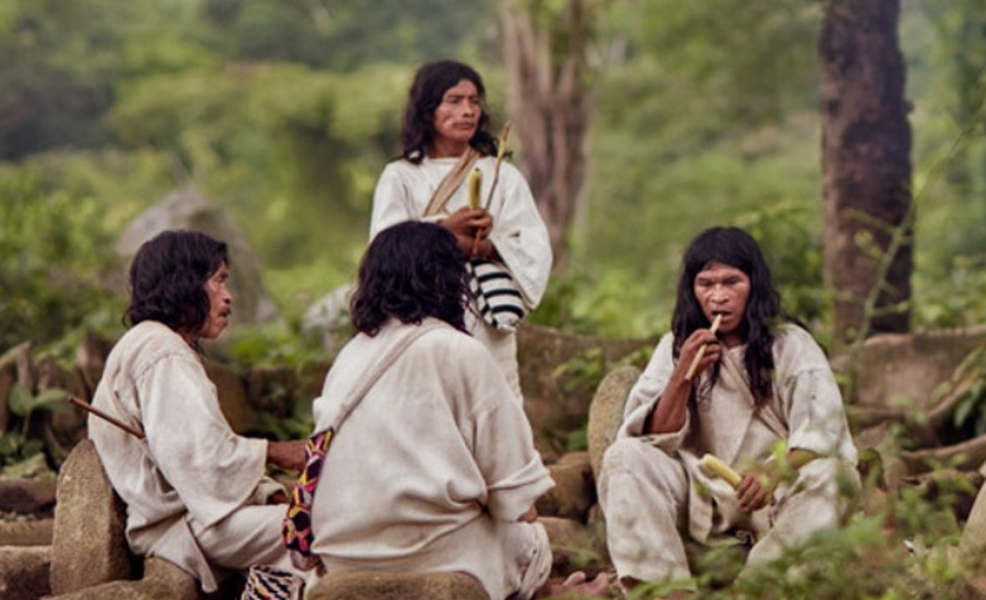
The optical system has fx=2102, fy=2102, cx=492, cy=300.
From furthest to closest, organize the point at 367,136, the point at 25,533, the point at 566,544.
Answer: the point at 367,136 < the point at 25,533 < the point at 566,544

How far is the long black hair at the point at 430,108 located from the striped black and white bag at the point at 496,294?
1.67 ft

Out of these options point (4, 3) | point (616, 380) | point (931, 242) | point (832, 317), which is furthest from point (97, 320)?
point (4, 3)

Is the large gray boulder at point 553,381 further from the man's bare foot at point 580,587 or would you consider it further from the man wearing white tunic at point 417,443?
the man wearing white tunic at point 417,443

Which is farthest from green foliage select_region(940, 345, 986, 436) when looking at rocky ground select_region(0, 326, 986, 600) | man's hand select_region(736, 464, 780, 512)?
man's hand select_region(736, 464, 780, 512)

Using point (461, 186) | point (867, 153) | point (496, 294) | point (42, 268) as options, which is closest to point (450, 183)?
point (461, 186)

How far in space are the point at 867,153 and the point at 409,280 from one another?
4.61 m

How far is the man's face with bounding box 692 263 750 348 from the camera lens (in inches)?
281

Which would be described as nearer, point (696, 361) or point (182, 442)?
point (182, 442)

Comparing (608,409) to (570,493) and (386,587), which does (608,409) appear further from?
(386,587)

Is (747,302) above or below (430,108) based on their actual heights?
below

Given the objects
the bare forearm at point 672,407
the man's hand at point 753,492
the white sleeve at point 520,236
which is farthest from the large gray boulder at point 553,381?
the man's hand at point 753,492

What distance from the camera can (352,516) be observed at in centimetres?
627

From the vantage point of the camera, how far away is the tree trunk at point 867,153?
10.4m

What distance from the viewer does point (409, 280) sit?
20.9ft
